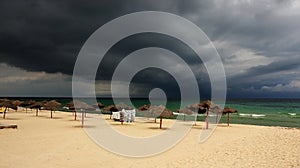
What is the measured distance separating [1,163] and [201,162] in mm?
6819

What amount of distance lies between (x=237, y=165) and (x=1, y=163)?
796 cm

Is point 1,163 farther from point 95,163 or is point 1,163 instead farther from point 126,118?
point 126,118

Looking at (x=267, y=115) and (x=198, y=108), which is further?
(x=267, y=115)

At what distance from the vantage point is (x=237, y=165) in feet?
27.3

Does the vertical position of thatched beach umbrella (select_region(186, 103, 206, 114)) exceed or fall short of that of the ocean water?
it exceeds it

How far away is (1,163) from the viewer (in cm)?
796

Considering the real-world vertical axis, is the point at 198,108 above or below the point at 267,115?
above

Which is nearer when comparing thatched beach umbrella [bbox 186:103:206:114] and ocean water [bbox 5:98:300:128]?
thatched beach umbrella [bbox 186:103:206:114]

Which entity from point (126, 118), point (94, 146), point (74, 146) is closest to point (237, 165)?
point (94, 146)

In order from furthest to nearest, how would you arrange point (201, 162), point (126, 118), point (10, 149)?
1. point (126, 118)
2. point (10, 149)
3. point (201, 162)

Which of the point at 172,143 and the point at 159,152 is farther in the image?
the point at 172,143

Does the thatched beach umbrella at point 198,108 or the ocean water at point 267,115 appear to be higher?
the thatched beach umbrella at point 198,108

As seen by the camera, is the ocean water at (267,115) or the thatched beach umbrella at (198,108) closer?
the thatched beach umbrella at (198,108)

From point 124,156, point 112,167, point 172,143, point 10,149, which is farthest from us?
point 172,143
